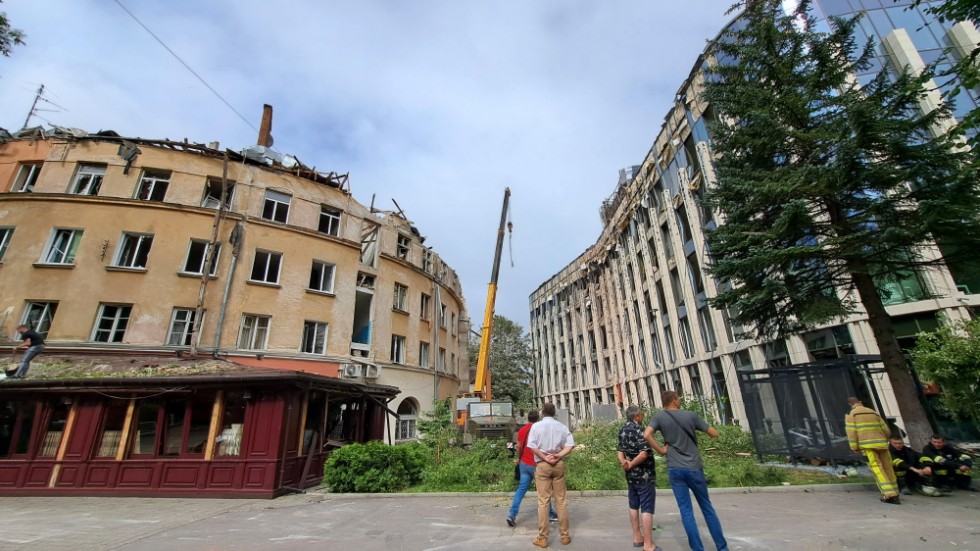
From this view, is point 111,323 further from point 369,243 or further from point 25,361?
point 369,243

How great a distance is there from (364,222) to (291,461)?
14644 mm

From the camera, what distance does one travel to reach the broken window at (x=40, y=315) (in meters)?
15.3

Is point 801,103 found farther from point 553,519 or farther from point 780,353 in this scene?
point 780,353

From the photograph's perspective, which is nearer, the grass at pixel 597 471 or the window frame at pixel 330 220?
the grass at pixel 597 471

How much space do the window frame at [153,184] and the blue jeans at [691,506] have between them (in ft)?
73.0

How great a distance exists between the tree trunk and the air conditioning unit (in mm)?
17718

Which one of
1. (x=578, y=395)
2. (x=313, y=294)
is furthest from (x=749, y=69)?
(x=578, y=395)

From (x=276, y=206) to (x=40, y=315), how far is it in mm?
9458

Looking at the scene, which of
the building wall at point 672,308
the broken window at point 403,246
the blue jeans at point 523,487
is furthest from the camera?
the broken window at point 403,246

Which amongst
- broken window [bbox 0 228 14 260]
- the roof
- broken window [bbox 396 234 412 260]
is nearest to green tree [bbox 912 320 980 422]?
the roof

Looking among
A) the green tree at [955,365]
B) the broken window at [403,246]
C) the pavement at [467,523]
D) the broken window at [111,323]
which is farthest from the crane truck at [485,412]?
the broken window at [111,323]

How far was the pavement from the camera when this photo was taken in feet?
18.2

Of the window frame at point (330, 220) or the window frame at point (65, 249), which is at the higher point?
the window frame at point (330, 220)

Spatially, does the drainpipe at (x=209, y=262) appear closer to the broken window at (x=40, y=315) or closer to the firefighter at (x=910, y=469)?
the broken window at (x=40, y=315)
